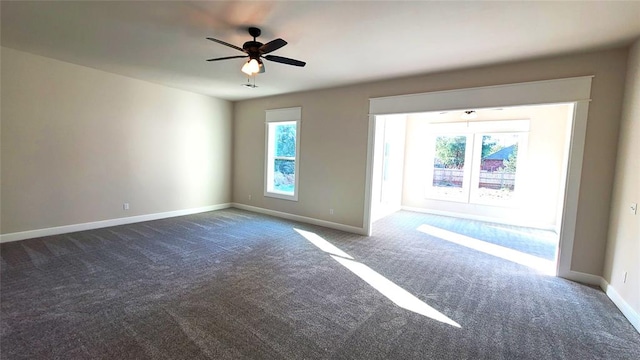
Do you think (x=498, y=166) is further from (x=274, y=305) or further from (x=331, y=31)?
(x=274, y=305)

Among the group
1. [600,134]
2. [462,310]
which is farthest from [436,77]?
[462,310]

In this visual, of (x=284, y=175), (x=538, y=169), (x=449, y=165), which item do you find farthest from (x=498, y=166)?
(x=284, y=175)

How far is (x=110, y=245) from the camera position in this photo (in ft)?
13.4

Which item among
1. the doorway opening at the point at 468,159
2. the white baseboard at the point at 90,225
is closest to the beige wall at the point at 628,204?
the doorway opening at the point at 468,159

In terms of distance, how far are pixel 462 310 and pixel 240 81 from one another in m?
4.87

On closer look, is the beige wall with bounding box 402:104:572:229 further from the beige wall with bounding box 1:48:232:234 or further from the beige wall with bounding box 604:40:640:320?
the beige wall with bounding box 1:48:232:234

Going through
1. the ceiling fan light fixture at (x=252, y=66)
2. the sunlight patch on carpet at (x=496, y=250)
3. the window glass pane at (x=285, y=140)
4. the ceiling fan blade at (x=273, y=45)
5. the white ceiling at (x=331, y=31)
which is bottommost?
the sunlight patch on carpet at (x=496, y=250)

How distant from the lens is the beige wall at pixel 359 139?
3.29m

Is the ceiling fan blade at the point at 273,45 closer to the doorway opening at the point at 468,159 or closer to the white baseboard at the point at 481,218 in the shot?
the doorway opening at the point at 468,159

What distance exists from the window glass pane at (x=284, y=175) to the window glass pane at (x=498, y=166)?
4.71m

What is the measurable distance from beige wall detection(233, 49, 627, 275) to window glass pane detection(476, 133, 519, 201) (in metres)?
3.37

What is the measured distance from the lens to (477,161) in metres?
6.99

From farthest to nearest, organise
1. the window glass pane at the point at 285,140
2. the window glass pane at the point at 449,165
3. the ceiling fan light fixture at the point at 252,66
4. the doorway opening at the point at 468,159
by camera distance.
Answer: the window glass pane at the point at 449,165 < the window glass pane at the point at 285,140 < the doorway opening at the point at 468,159 < the ceiling fan light fixture at the point at 252,66

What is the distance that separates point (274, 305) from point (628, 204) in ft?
12.3
